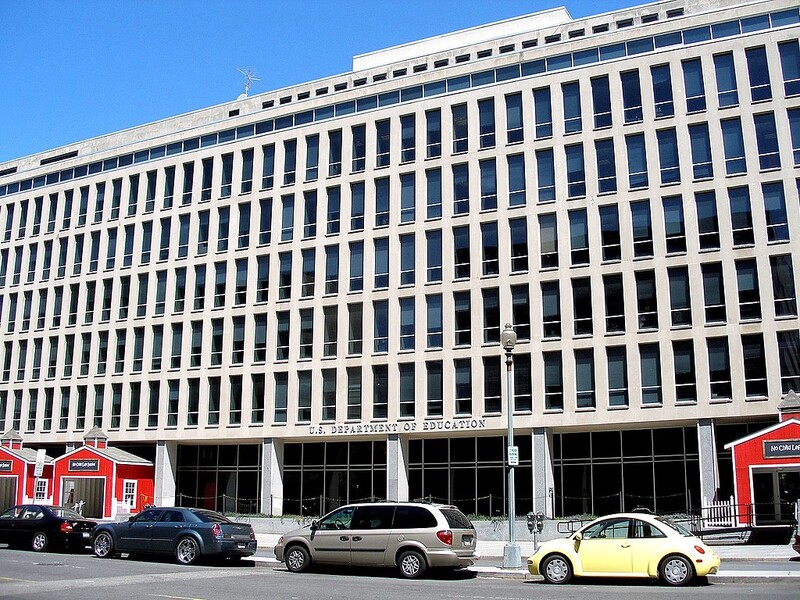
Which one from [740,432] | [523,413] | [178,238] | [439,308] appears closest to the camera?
[740,432]

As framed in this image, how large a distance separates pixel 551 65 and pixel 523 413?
58.4 feet

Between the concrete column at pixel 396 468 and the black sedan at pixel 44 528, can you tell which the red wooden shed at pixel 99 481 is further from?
the black sedan at pixel 44 528

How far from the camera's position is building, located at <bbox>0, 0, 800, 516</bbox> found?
129 ft

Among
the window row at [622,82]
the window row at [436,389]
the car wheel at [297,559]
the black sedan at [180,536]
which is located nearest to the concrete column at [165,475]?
the window row at [436,389]

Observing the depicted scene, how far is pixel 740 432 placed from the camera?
127 feet

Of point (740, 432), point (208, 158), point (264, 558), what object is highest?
point (208, 158)

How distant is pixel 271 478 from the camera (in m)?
47.5

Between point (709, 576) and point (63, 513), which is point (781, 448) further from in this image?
point (63, 513)

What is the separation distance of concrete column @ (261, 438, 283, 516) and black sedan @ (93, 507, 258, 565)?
2214 centimetres

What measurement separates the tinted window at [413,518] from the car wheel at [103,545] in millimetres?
9340

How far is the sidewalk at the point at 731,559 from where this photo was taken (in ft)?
63.5

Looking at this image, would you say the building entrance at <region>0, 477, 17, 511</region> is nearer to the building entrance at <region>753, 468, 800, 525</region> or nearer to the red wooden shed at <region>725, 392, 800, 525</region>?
the red wooden shed at <region>725, 392, 800, 525</region>

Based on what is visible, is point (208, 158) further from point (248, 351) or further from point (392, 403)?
point (392, 403)

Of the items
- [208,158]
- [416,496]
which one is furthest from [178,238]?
[416,496]
